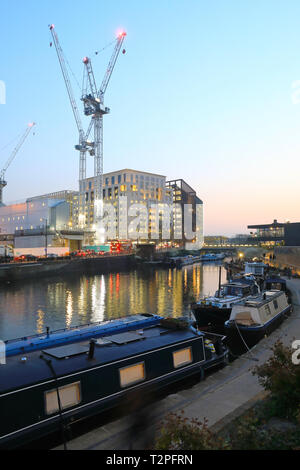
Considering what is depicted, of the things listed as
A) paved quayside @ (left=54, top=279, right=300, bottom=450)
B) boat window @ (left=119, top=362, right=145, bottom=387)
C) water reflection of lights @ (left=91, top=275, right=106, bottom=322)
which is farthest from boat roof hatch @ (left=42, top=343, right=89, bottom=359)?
water reflection of lights @ (left=91, top=275, right=106, bottom=322)

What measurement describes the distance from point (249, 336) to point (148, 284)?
4381cm

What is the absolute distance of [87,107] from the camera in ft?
471

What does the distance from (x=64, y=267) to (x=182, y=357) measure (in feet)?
249

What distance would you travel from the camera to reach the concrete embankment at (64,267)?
7188 centimetres

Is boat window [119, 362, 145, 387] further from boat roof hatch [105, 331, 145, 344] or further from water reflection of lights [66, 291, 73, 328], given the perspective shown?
water reflection of lights [66, 291, 73, 328]

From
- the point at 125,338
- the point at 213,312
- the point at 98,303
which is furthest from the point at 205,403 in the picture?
the point at 98,303

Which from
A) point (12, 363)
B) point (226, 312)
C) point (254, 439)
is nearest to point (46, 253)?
point (226, 312)

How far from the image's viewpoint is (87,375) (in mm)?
11992

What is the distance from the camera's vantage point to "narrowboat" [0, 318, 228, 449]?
33.8 feet

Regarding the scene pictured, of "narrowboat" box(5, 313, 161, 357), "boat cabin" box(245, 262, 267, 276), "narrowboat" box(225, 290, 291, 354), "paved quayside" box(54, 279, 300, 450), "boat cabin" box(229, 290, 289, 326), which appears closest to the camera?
"paved quayside" box(54, 279, 300, 450)

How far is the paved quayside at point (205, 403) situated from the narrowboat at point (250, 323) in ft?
21.0

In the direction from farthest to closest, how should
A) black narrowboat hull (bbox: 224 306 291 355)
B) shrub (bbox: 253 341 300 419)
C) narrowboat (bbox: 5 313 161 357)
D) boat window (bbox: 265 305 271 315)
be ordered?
boat window (bbox: 265 305 271 315) → black narrowboat hull (bbox: 224 306 291 355) → narrowboat (bbox: 5 313 161 357) → shrub (bbox: 253 341 300 419)

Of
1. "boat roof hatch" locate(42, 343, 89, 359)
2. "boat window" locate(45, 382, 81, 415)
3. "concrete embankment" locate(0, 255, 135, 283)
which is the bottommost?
"concrete embankment" locate(0, 255, 135, 283)
